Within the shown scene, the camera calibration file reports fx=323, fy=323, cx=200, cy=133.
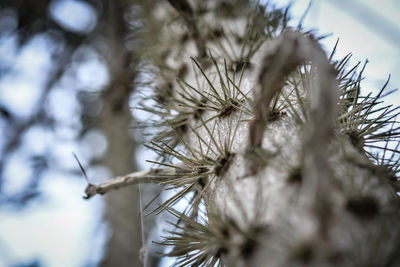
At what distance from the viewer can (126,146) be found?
1.52 metres

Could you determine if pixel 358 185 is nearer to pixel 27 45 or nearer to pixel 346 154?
pixel 346 154

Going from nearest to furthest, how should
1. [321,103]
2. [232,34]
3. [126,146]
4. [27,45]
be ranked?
[321,103], [232,34], [27,45], [126,146]

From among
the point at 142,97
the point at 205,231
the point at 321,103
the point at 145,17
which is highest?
the point at 145,17

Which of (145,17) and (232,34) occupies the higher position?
(145,17)

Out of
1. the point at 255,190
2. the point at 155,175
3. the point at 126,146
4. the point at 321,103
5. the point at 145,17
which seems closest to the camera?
the point at 321,103

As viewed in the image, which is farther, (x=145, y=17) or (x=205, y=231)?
(x=145, y=17)

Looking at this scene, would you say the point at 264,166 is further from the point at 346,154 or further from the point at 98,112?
the point at 98,112

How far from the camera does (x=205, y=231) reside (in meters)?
0.39

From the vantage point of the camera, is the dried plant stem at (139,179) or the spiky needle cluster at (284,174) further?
the dried plant stem at (139,179)

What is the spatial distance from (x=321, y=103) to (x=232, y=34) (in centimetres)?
49

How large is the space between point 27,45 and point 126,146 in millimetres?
615

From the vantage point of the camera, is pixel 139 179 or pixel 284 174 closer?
pixel 284 174

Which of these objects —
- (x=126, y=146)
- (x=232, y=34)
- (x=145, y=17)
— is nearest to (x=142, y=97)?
(x=232, y=34)

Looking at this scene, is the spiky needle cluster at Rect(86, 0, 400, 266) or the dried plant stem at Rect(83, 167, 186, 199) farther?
the dried plant stem at Rect(83, 167, 186, 199)
